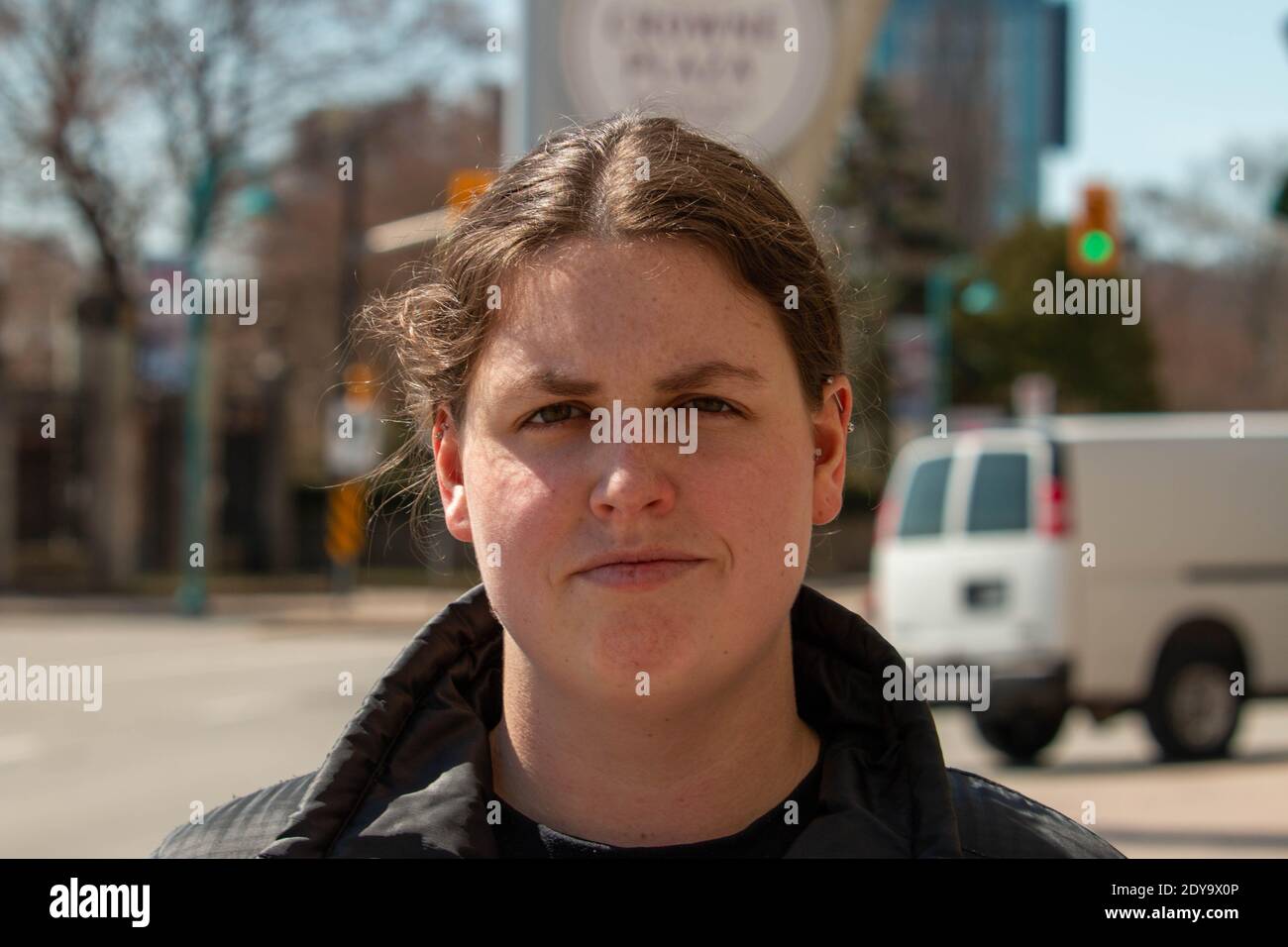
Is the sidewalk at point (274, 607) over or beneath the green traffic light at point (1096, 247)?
beneath

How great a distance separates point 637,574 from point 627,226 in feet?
1.35

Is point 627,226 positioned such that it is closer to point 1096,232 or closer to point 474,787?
point 474,787

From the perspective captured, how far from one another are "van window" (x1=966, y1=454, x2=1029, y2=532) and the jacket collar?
972 centimetres

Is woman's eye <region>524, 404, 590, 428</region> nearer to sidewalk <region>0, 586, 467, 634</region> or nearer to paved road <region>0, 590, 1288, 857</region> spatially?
paved road <region>0, 590, 1288, 857</region>

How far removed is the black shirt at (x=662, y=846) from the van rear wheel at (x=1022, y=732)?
32.6ft

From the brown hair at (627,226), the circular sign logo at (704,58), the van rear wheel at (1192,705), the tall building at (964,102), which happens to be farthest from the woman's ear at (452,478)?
the tall building at (964,102)

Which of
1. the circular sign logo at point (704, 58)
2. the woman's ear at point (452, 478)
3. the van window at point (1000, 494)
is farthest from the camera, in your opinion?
the van window at point (1000, 494)

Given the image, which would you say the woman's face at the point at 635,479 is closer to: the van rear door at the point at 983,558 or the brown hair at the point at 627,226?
the brown hair at the point at 627,226

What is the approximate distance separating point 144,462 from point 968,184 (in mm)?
32009

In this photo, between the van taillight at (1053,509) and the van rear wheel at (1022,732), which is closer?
the van taillight at (1053,509)

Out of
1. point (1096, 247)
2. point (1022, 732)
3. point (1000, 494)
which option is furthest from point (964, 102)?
point (1022, 732)

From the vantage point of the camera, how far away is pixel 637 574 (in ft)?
6.16

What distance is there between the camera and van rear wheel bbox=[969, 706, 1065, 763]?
11.7 meters

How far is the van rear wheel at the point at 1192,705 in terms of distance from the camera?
37.6ft
